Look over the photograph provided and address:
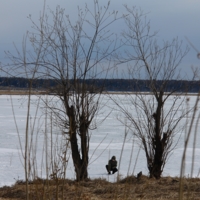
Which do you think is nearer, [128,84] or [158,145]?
[158,145]

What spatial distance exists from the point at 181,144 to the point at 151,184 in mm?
8774

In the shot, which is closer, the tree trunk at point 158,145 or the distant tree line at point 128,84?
the distant tree line at point 128,84

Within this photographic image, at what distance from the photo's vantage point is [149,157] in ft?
33.6

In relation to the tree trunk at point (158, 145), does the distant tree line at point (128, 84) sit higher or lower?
higher

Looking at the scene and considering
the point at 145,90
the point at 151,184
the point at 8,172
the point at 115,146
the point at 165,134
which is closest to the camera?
the point at 151,184

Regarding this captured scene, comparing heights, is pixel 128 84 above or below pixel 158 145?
above

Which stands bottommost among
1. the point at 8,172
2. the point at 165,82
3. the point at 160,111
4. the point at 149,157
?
the point at 8,172

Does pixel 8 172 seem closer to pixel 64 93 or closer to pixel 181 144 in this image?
pixel 64 93

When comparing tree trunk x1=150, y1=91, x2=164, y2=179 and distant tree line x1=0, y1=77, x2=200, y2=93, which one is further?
tree trunk x1=150, y1=91, x2=164, y2=179

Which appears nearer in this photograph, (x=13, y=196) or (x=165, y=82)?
(x=13, y=196)

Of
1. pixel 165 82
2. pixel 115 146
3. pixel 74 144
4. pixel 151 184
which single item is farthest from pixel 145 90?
pixel 115 146

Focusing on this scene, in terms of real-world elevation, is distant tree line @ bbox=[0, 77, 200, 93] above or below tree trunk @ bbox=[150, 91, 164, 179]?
above

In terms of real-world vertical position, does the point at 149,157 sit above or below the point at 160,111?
below

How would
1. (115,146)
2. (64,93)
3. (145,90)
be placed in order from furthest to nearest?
1. (115,146)
2. (145,90)
3. (64,93)
